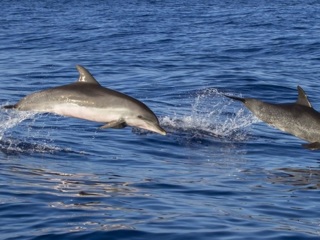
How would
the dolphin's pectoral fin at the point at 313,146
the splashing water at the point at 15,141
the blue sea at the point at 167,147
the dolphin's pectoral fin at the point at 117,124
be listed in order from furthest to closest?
the splashing water at the point at 15,141, the dolphin's pectoral fin at the point at 313,146, the dolphin's pectoral fin at the point at 117,124, the blue sea at the point at 167,147

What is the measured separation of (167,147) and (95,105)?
2.64 m

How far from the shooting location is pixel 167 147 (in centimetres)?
1536

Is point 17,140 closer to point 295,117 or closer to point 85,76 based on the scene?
point 85,76

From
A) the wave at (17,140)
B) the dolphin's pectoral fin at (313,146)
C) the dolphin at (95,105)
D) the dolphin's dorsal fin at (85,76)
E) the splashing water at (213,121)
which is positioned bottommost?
the splashing water at (213,121)

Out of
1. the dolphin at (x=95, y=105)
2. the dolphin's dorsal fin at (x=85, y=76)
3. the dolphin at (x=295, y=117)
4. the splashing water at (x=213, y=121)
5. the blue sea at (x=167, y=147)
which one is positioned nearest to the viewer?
the blue sea at (x=167, y=147)

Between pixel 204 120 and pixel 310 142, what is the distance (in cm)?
400

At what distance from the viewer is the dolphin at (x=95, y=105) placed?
12984mm

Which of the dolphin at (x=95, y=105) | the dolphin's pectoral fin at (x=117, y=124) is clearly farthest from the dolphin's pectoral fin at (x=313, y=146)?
the dolphin's pectoral fin at (x=117, y=124)

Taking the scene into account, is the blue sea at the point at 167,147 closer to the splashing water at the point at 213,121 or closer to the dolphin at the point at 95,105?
the splashing water at the point at 213,121

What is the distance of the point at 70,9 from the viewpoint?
1907 inches

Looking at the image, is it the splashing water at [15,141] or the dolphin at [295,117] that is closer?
the dolphin at [295,117]

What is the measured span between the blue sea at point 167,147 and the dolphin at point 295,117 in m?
0.53

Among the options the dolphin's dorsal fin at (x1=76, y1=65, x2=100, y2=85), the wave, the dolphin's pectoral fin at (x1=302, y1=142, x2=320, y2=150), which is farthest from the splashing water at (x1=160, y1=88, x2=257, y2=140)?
the dolphin's dorsal fin at (x1=76, y1=65, x2=100, y2=85)

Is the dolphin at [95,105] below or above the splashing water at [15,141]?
above
